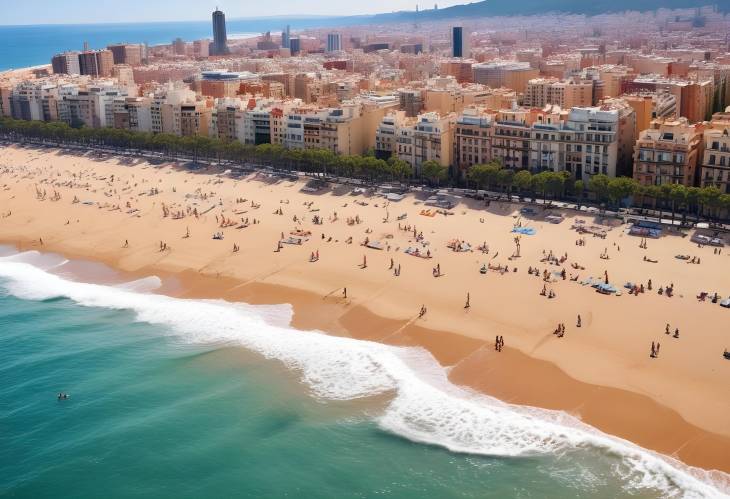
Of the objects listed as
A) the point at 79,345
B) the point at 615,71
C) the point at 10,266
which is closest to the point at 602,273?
the point at 79,345

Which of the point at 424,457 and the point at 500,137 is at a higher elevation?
the point at 500,137

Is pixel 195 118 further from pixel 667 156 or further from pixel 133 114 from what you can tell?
pixel 667 156

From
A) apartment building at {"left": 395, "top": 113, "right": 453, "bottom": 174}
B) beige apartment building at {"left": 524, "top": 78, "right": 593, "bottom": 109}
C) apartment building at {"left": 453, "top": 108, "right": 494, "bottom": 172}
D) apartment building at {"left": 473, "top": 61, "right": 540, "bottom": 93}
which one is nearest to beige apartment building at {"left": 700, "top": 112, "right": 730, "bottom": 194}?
apartment building at {"left": 453, "top": 108, "right": 494, "bottom": 172}

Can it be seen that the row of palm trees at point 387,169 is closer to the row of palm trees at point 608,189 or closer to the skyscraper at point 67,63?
the row of palm trees at point 608,189

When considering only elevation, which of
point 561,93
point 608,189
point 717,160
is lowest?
point 608,189

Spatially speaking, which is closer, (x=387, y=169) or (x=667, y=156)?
(x=667, y=156)

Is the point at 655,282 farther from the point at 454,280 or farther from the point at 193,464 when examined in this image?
the point at 193,464

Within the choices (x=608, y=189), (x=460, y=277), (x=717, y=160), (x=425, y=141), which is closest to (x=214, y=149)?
(x=425, y=141)
